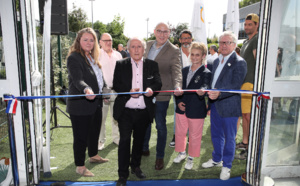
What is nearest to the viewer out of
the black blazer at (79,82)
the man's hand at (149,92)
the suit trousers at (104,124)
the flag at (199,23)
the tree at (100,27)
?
the man's hand at (149,92)

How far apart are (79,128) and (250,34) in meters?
3.06

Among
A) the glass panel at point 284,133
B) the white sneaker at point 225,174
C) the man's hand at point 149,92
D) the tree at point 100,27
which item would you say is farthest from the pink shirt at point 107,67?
the tree at point 100,27

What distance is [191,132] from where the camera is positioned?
3271mm

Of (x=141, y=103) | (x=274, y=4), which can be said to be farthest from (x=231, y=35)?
(x=141, y=103)

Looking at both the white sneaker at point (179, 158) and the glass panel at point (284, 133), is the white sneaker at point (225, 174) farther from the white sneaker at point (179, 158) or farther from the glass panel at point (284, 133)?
the white sneaker at point (179, 158)

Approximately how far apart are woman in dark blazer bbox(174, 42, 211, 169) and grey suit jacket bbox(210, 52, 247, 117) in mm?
224

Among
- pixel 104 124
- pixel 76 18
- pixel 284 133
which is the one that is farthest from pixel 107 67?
pixel 76 18

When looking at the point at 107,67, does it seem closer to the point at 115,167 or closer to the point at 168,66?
the point at 168,66

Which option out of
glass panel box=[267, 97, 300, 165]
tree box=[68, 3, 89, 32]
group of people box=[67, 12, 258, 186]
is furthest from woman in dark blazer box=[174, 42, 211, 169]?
tree box=[68, 3, 89, 32]

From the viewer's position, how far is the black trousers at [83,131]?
2.98 meters

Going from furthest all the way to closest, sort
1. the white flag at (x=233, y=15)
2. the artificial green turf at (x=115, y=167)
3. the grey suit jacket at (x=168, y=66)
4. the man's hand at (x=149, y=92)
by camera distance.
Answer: the white flag at (x=233, y=15) < the grey suit jacket at (x=168, y=66) < the artificial green turf at (x=115, y=167) < the man's hand at (x=149, y=92)

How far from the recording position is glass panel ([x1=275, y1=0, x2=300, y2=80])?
2.74 meters

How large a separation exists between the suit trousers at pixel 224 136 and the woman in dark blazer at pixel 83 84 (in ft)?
5.45

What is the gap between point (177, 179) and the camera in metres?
3.09
